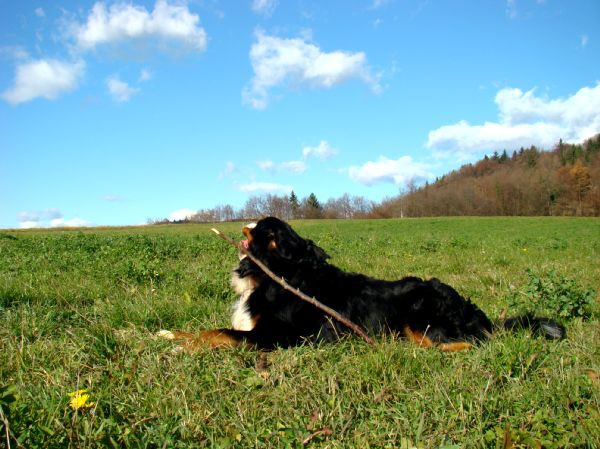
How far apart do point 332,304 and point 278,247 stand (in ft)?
2.69

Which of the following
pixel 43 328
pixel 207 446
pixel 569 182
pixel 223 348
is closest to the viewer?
pixel 207 446

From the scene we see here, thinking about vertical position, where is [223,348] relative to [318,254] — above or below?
below

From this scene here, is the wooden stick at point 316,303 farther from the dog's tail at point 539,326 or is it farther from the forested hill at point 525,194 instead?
the forested hill at point 525,194

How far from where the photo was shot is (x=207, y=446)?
8.78 ft

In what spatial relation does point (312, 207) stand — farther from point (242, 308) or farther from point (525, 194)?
point (242, 308)

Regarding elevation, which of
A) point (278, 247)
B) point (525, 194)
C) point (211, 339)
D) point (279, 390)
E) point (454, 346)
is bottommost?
point (454, 346)

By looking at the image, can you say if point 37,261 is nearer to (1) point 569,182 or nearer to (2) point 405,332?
(2) point 405,332

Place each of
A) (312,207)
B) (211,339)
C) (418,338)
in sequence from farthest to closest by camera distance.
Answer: (312,207) < (418,338) < (211,339)

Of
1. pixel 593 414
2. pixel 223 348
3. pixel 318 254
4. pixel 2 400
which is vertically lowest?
pixel 593 414

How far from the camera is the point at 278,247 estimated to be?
4.97 metres

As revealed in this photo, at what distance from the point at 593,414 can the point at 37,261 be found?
9.97m

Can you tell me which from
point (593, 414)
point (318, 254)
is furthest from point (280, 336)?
point (593, 414)

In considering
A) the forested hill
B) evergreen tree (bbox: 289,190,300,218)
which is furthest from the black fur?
the forested hill

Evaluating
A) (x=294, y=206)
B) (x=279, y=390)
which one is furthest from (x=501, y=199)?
(x=279, y=390)
